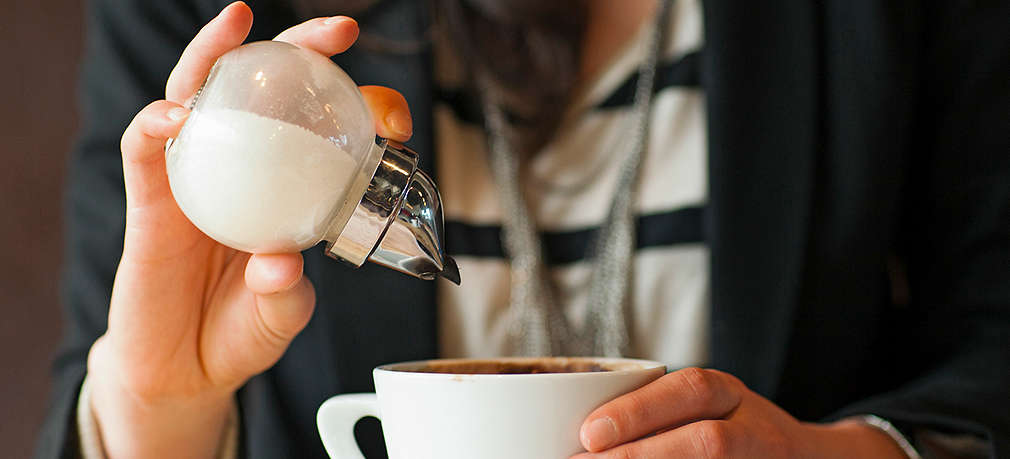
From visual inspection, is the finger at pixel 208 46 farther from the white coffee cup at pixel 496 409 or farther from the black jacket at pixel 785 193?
the black jacket at pixel 785 193

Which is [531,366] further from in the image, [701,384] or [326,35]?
[326,35]

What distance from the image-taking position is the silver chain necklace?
0.78 metres

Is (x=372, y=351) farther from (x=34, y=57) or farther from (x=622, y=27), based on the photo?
(x=34, y=57)

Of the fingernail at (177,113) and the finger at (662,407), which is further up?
the fingernail at (177,113)

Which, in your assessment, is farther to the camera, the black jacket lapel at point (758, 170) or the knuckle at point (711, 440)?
the black jacket lapel at point (758, 170)

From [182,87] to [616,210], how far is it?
0.53 metres

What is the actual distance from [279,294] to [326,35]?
143 millimetres

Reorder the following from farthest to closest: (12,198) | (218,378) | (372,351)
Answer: (12,198)
(372,351)
(218,378)

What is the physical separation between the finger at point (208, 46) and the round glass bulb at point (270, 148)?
15 millimetres

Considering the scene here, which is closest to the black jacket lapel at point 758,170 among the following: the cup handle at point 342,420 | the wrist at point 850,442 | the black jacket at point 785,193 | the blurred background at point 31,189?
the black jacket at point 785,193

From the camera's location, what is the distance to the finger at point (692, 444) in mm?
355

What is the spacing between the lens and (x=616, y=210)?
0.81 meters

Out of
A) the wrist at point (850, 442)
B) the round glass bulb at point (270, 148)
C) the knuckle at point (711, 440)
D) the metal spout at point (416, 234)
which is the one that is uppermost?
the round glass bulb at point (270, 148)

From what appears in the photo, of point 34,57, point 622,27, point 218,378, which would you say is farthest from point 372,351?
point 34,57
